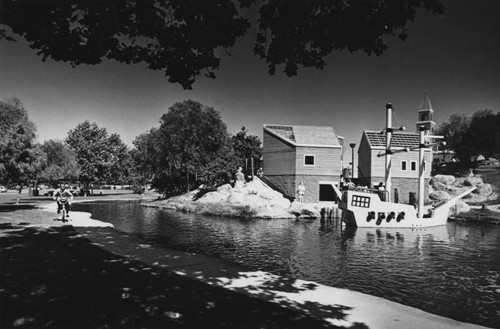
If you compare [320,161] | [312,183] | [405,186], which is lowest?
[405,186]

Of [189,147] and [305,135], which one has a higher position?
[305,135]

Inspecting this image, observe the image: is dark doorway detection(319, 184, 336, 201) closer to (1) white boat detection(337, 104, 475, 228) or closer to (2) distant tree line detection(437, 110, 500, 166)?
(1) white boat detection(337, 104, 475, 228)

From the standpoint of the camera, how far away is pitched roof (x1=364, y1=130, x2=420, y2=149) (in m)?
42.7

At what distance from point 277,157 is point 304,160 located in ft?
12.7

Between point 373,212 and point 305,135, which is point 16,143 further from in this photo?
point 305,135

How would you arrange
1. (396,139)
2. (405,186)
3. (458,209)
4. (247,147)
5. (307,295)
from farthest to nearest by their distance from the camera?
(247,147) < (396,139) < (405,186) < (458,209) < (307,295)

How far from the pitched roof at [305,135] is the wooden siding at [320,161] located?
790mm

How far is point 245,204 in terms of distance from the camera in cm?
3488

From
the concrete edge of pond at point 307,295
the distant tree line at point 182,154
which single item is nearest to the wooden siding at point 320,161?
the distant tree line at point 182,154

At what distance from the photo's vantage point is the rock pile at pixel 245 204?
3381cm

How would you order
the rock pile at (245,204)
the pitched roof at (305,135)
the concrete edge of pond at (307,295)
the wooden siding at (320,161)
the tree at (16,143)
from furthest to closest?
Result: the pitched roof at (305,135), the wooden siding at (320,161), the rock pile at (245,204), the tree at (16,143), the concrete edge of pond at (307,295)

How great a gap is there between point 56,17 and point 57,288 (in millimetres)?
6051

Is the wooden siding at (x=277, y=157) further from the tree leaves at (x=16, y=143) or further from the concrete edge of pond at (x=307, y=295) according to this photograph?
the concrete edge of pond at (x=307, y=295)

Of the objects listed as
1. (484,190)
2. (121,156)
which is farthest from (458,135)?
(121,156)
